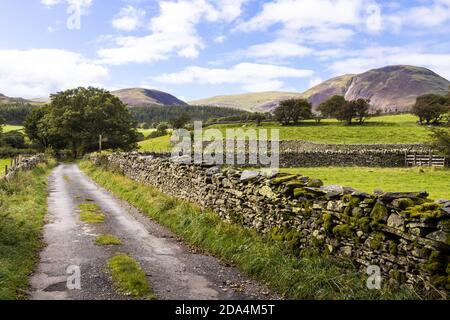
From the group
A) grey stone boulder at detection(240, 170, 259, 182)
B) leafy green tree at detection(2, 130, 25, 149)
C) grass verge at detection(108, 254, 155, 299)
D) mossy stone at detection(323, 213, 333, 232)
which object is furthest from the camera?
leafy green tree at detection(2, 130, 25, 149)

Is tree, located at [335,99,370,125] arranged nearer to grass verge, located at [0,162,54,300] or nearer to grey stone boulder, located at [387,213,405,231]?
grass verge, located at [0,162,54,300]

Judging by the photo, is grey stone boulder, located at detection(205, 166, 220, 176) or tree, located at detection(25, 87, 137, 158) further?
tree, located at detection(25, 87, 137, 158)

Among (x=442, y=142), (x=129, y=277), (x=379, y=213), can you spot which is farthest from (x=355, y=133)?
(x=129, y=277)

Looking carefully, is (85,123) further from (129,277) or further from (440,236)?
(440,236)

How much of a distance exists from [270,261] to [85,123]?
65.4m

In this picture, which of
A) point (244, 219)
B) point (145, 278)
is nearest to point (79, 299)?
point (145, 278)

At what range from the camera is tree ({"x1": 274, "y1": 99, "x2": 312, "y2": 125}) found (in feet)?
240

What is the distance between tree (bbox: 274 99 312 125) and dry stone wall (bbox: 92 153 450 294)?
61.2 metres

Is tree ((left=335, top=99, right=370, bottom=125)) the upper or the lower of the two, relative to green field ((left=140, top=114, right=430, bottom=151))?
upper

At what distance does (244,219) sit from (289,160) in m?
31.4

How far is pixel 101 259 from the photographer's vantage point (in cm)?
972

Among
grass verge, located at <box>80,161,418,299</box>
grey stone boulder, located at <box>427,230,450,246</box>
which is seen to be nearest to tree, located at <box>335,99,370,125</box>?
grass verge, located at <box>80,161,418,299</box>
